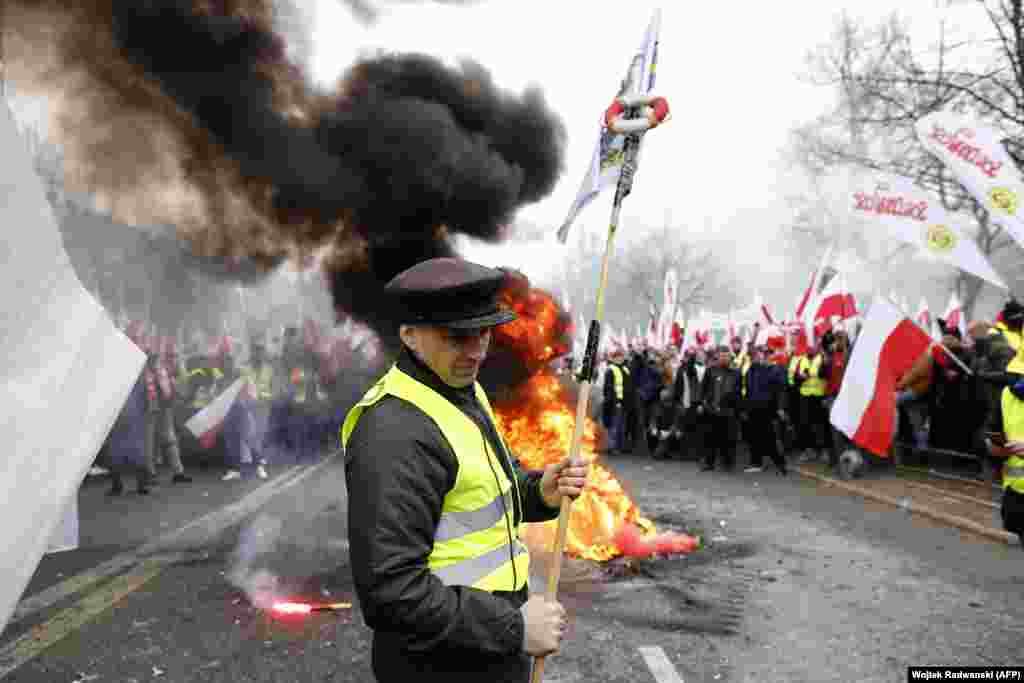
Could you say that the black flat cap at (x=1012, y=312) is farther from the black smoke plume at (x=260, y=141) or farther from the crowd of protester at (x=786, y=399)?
the black smoke plume at (x=260, y=141)

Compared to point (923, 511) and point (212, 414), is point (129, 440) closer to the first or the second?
point (212, 414)

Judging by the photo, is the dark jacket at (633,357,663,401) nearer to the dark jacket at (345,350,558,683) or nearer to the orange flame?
the orange flame

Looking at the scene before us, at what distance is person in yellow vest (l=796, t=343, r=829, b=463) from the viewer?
12.0 m

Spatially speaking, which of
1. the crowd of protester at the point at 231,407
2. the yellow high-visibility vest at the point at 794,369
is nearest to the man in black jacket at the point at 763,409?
the yellow high-visibility vest at the point at 794,369

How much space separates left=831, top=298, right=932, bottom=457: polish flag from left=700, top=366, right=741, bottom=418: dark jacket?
3451mm

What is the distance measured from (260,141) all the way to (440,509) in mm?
7933

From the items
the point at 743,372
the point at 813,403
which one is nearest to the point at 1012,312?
the point at 813,403

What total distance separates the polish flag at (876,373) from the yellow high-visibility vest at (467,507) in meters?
7.73

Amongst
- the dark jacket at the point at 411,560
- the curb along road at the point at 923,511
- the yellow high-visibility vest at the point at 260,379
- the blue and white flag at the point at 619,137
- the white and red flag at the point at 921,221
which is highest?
the white and red flag at the point at 921,221

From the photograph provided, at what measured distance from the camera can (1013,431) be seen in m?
4.25

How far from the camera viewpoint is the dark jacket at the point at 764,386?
12.0 m

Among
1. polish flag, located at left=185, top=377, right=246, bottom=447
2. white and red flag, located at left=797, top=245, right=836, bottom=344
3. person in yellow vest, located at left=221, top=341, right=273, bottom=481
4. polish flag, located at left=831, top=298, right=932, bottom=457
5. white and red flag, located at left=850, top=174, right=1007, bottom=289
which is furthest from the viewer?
white and red flag, located at left=797, top=245, right=836, bottom=344

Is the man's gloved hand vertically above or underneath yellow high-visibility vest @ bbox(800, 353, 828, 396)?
underneath

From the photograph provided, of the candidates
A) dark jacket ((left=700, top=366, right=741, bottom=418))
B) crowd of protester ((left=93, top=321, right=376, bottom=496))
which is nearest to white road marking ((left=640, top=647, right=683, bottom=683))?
crowd of protester ((left=93, top=321, right=376, bottom=496))
